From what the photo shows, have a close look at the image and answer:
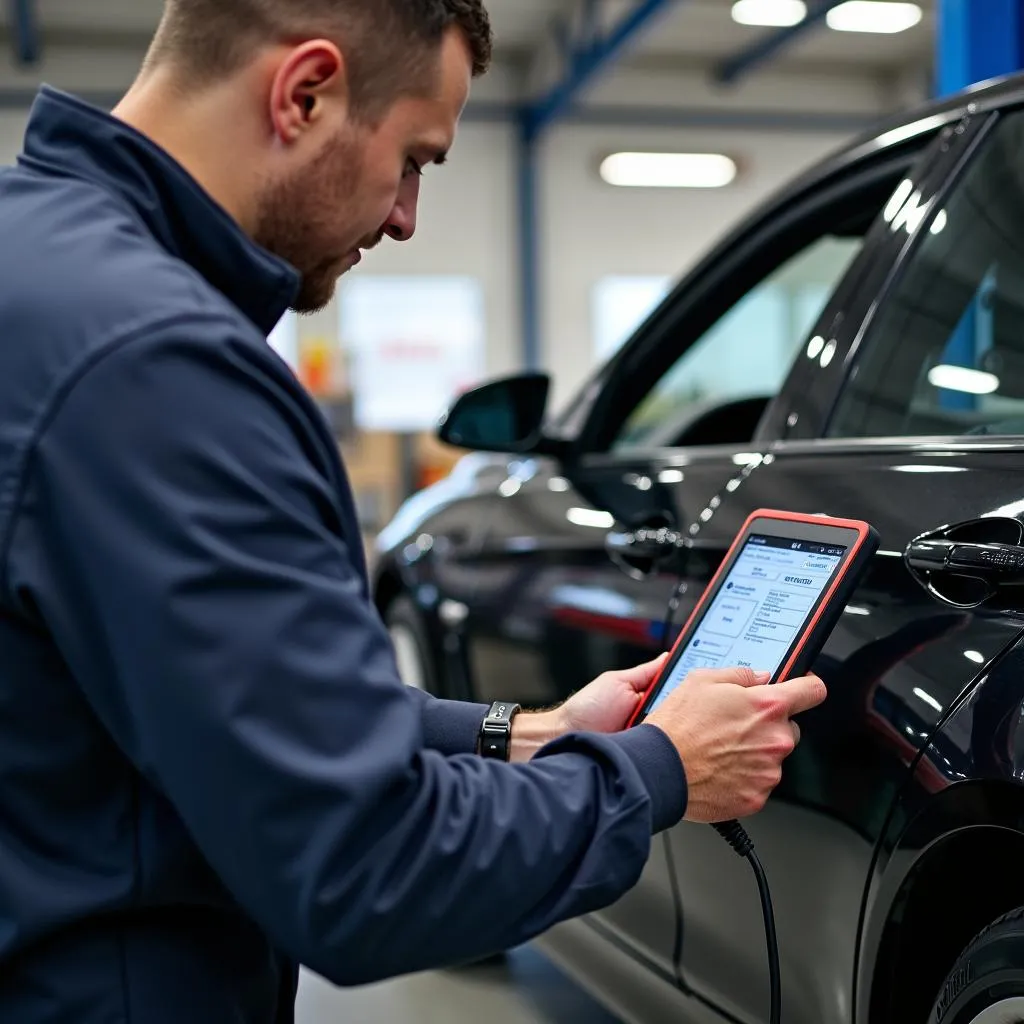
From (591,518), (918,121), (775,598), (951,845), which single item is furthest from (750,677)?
(918,121)

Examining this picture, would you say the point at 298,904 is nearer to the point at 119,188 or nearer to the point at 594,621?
the point at 119,188

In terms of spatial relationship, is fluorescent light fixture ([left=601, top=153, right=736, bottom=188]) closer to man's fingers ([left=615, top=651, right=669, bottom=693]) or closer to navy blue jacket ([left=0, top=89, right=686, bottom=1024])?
man's fingers ([left=615, top=651, right=669, bottom=693])

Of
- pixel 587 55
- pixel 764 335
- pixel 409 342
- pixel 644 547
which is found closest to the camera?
pixel 644 547

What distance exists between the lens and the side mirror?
261 cm

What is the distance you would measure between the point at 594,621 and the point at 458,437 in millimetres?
664

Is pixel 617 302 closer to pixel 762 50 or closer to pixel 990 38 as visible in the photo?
pixel 762 50

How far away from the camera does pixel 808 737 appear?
153 centimetres

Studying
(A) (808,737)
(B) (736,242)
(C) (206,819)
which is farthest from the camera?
(B) (736,242)

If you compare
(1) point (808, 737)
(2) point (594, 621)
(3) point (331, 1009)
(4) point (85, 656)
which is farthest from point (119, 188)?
(3) point (331, 1009)

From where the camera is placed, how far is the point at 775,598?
4.66ft

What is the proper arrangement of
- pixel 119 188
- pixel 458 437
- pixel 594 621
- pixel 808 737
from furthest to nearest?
pixel 458 437 < pixel 594 621 < pixel 808 737 < pixel 119 188

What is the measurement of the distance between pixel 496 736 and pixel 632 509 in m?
0.70

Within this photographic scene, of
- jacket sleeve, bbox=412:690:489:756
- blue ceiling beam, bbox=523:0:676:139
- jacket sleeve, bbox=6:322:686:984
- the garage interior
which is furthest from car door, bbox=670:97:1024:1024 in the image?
the garage interior

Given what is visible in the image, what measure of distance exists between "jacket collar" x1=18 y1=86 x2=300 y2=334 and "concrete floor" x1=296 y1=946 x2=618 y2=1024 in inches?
76.2
